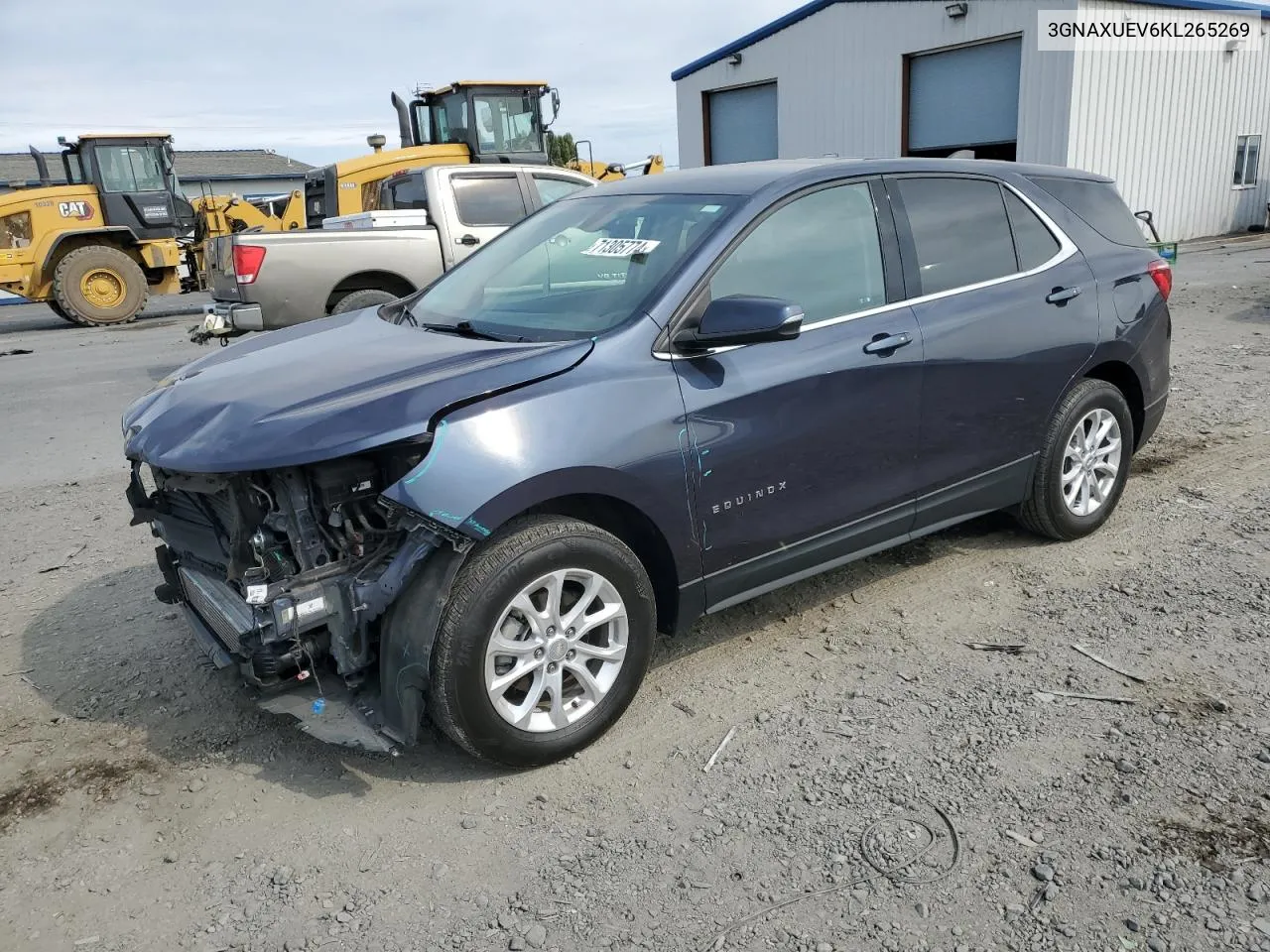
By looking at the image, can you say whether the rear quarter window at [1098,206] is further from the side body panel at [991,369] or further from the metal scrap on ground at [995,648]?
the metal scrap on ground at [995,648]

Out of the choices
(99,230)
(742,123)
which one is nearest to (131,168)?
(99,230)

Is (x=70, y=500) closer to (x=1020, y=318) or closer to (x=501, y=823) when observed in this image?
(x=501, y=823)

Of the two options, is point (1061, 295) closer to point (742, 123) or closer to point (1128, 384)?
point (1128, 384)

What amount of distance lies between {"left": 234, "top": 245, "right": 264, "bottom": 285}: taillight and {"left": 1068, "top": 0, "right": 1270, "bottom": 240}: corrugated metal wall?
49.4ft

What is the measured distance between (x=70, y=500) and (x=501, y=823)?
14.4ft

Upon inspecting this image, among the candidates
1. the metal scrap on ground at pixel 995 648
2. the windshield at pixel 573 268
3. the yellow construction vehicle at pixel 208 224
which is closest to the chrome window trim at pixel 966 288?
the windshield at pixel 573 268

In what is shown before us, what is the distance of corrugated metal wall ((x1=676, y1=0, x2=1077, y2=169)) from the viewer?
59.5 feet

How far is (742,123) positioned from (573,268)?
71.6 feet

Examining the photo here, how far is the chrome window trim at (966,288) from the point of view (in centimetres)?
337

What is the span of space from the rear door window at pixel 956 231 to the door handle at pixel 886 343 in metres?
0.29

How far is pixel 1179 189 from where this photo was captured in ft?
68.1

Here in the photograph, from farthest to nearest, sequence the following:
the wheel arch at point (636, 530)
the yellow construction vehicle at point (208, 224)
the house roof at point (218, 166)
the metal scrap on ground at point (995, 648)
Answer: the house roof at point (218, 166)
the yellow construction vehicle at point (208, 224)
the metal scrap on ground at point (995, 648)
the wheel arch at point (636, 530)

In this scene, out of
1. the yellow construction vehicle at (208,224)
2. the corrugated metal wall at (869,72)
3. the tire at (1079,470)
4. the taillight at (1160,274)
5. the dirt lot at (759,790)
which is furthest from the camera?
the yellow construction vehicle at (208,224)

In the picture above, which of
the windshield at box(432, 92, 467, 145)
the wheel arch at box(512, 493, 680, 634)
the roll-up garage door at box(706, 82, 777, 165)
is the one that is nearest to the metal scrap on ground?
the wheel arch at box(512, 493, 680, 634)
